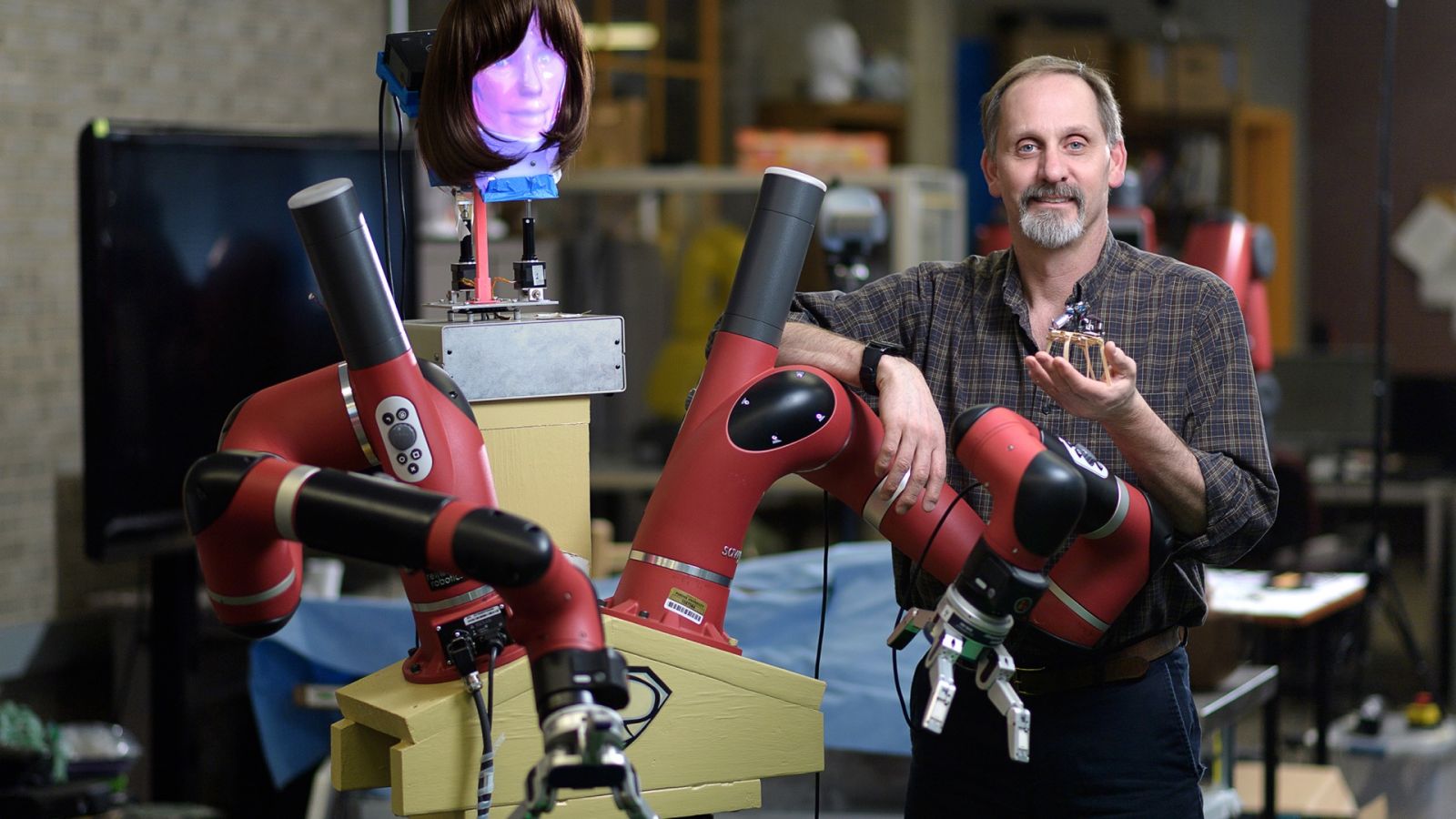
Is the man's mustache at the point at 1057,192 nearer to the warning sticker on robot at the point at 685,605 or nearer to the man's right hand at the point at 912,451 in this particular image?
the man's right hand at the point at 912,451

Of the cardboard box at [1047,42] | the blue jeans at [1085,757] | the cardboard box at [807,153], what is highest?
the cardboard box at [1047,42]

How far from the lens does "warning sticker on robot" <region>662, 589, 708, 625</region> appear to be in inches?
60.2

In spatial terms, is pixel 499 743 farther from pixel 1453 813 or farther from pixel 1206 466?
pixel 1453 813

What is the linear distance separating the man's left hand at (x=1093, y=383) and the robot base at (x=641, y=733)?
372mm

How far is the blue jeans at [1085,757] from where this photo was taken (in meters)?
1.82

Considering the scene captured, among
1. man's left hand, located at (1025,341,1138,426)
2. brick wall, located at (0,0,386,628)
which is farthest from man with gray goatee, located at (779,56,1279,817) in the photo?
brick wall, located at (0,0,386,628)

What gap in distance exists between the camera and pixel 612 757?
1189 millimetres

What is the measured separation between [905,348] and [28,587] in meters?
3.44

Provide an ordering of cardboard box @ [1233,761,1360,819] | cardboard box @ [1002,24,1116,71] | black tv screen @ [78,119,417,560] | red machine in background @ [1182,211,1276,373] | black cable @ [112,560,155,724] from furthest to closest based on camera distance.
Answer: cardboard box @ [1002,24,1116,71] → black cable @ [112,560,155,724] → red machine in background @ [1182,211,1276,373] → cardboard box @ [1233,761,1360,819] → black tv screen @ [78,119,417,560]

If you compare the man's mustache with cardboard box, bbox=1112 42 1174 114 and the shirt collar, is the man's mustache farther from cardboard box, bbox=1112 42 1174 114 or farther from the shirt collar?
cardboard box, bbox=1112 42 1174 114

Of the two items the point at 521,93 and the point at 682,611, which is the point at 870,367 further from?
the point at 521,93

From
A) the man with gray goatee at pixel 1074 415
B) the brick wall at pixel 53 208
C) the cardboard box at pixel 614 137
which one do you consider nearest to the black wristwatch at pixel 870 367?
the man with gray goatee at pixel 1074 415

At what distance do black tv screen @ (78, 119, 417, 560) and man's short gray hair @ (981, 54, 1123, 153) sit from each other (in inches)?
65.9

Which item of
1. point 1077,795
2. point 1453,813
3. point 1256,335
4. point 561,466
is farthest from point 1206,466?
point 1453,813
